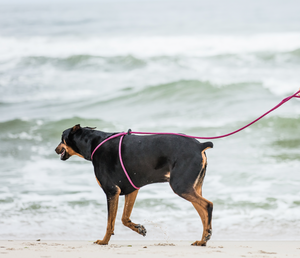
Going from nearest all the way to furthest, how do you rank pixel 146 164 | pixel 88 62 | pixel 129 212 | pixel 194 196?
pixel 194 196
pixel 146 164
pixel 129 212
pixel 88 62

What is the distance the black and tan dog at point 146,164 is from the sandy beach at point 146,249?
Answer: 0.18 m

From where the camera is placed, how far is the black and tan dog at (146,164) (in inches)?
152

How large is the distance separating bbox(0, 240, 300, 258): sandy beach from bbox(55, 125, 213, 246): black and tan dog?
0.61 ft

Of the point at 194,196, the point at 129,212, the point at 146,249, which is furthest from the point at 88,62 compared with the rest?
the point at 194,196

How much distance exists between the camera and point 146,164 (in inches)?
158

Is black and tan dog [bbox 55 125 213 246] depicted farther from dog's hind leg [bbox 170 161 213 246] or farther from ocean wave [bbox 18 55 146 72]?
ocean wave [bbox 18 55 146 72]

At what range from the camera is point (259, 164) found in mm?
8359

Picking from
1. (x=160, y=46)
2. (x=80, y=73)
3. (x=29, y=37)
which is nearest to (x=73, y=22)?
(x=29, y=37)

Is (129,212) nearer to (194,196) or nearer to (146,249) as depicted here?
(146,249)

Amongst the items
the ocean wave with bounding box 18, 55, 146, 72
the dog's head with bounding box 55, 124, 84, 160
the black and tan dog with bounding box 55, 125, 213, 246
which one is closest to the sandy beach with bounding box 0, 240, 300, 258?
the black and tan dog with bounding box 55, 125, 213, 246

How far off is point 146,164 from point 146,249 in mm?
816

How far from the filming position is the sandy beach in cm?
373

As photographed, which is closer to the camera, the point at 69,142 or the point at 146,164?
the point at 146,164

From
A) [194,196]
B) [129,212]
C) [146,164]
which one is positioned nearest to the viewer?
[194,196]
